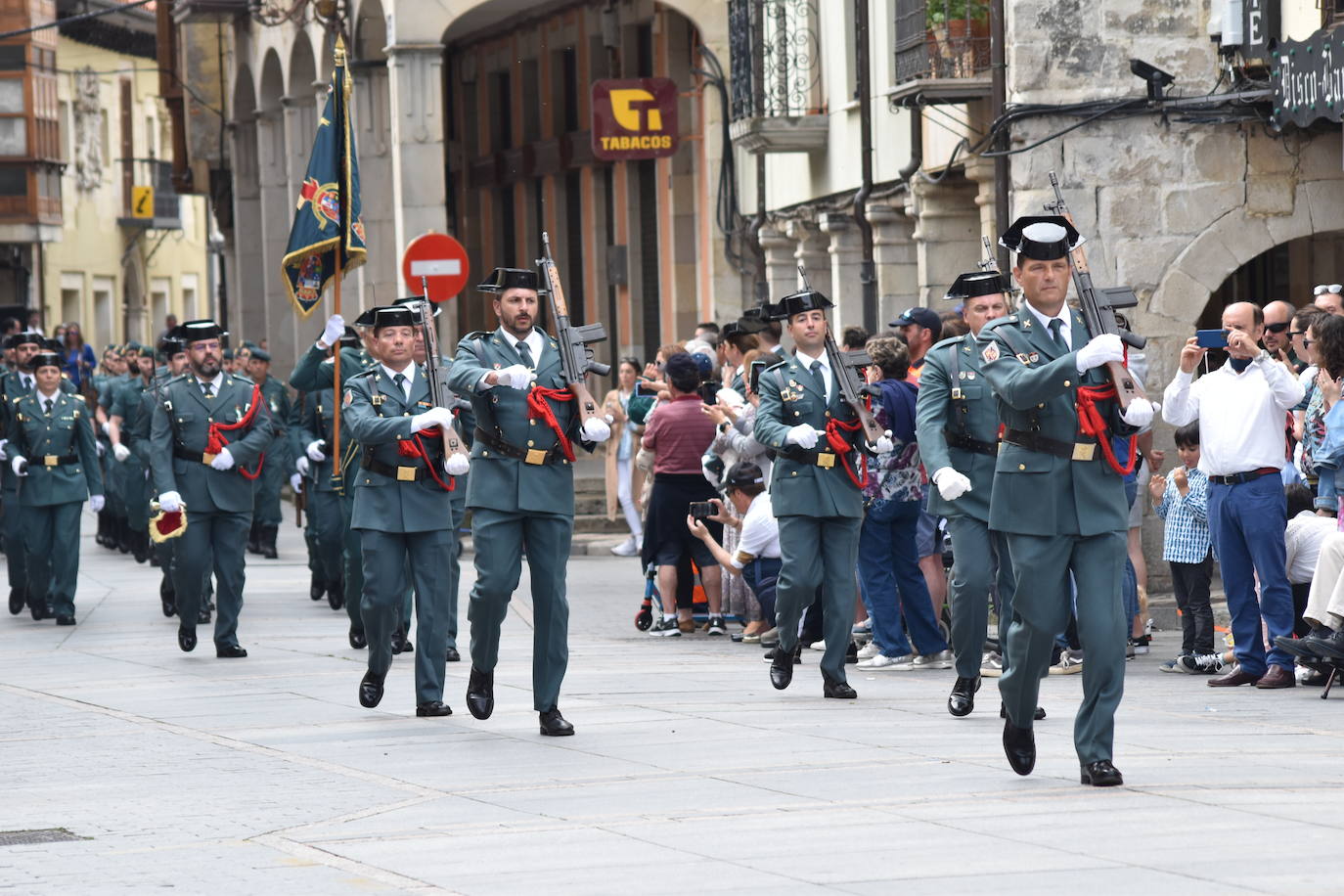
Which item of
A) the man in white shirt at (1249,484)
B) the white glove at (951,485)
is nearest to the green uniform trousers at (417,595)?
the white glove at (951,485)

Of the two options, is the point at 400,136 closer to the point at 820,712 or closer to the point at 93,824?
the point at 820,712

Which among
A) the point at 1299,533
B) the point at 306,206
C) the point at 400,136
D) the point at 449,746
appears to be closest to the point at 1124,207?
the point at 1299,533

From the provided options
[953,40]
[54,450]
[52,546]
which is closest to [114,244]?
[54,450]

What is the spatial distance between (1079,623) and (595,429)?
2549 millimetres

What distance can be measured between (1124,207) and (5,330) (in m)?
29.2

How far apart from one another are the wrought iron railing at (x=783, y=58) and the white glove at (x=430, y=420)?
498 inches

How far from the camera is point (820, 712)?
1105 centimetres

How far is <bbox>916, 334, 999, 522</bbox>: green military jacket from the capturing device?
35.7 feet

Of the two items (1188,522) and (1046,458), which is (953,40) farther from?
(1046,458)

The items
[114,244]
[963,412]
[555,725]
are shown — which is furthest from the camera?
[114,244]

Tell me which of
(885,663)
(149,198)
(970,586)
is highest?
(149,198)

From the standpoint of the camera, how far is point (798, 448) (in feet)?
38.1

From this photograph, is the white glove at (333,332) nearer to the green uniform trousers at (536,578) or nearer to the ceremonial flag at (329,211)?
the ceremonial flag at (329,211)

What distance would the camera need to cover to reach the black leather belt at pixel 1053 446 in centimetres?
851
